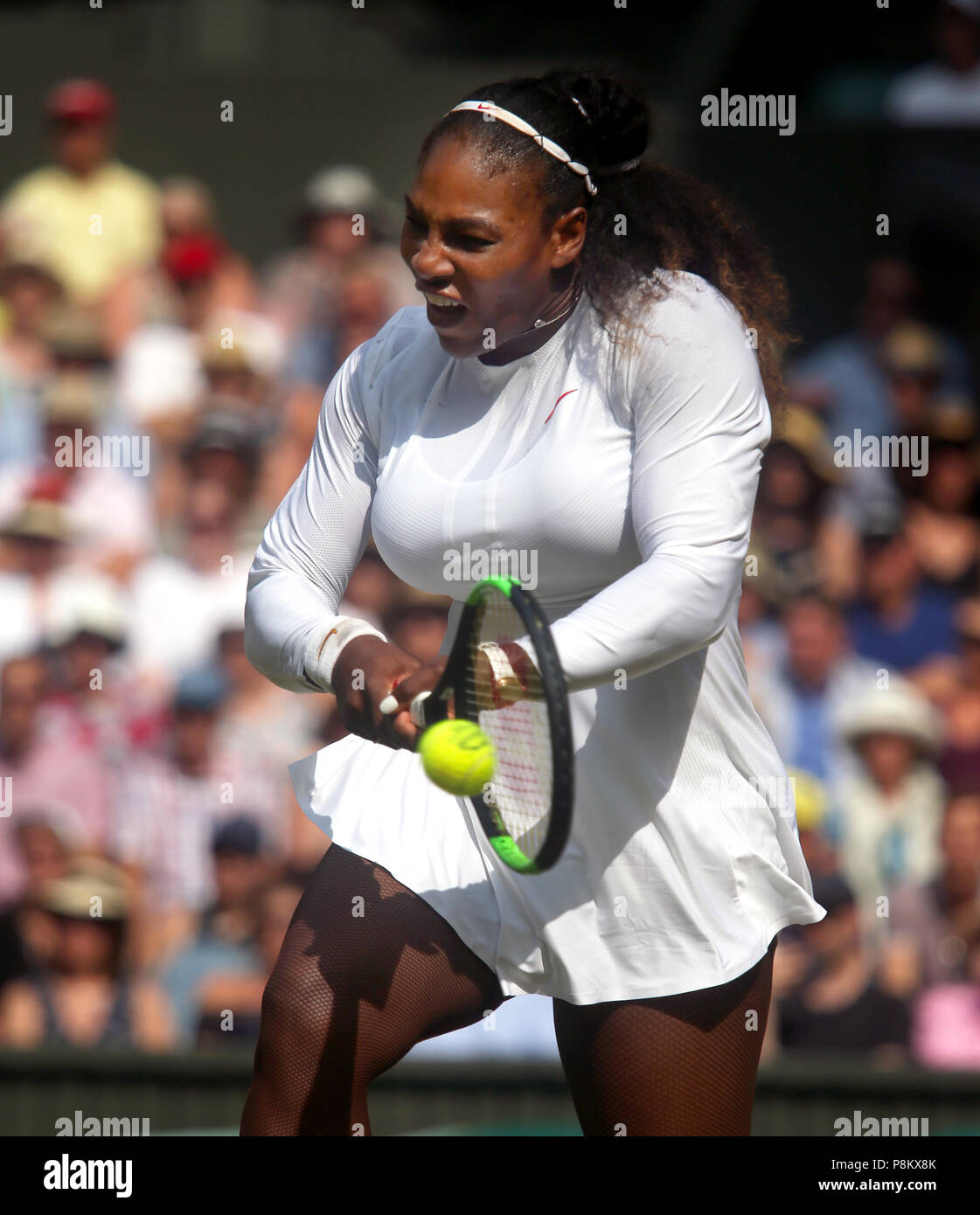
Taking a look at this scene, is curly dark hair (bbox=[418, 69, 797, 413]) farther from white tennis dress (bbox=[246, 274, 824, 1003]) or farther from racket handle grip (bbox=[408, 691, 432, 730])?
racket handle grip (bbox=[408, 691, 432, 730])

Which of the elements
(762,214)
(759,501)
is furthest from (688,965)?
(762,214)

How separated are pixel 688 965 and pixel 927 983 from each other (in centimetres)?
301

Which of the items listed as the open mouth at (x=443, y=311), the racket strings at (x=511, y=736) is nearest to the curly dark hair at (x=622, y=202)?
the open mouth at (x=443, y=311)

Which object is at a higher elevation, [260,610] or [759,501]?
[759,501]

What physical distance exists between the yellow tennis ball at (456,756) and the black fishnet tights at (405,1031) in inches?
14.0

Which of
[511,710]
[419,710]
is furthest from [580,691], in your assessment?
[419,710]

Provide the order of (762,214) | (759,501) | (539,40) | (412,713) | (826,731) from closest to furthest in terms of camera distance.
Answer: (412,713) < (826,731) < (759,501) < (762,214) < (539,40)

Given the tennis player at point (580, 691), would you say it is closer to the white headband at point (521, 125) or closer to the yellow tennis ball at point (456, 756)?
the white headband at point (521, 125)

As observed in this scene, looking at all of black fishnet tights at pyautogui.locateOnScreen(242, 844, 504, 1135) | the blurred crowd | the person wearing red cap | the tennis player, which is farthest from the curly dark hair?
the person wearing red cap

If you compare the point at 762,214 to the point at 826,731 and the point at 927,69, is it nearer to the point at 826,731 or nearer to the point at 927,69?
the point at 927,69

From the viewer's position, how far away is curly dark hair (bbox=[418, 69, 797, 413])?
242 cm

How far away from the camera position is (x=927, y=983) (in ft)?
17.0

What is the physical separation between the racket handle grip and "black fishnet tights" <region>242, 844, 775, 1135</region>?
0.99 feet
